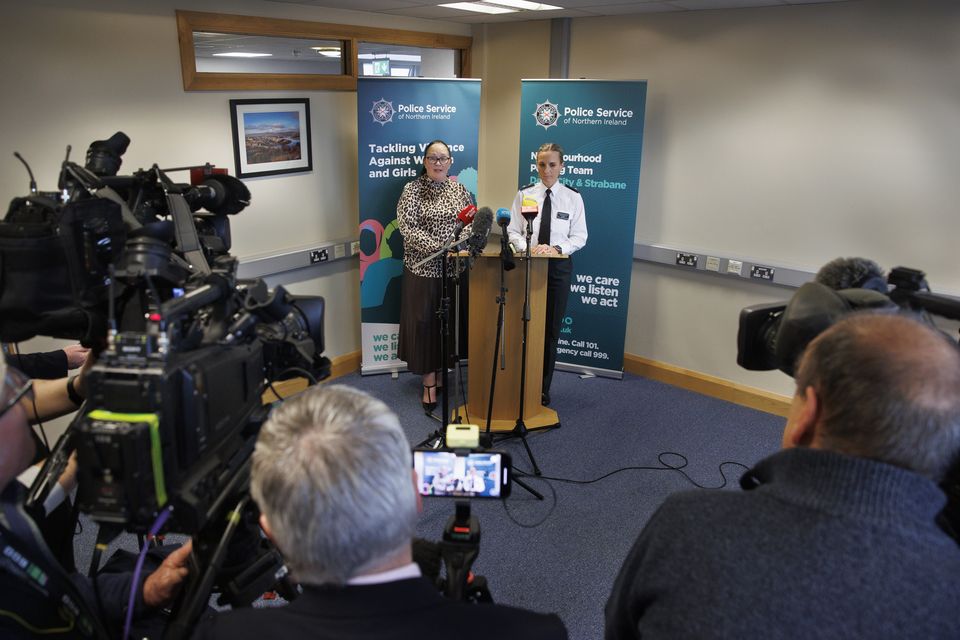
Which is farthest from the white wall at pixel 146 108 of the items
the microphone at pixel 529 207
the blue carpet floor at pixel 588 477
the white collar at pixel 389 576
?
the white collar at pixel 389 576

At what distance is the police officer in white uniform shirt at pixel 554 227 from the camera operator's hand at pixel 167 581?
9.73 ft

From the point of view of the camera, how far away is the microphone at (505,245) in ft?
10.2

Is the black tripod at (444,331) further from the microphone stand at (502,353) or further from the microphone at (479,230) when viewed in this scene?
the microphone stand at (502,353)

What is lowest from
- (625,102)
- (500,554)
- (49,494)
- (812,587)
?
(500,554)

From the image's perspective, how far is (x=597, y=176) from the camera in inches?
180

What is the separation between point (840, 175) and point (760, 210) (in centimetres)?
49

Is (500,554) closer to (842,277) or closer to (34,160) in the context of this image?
(842,277)

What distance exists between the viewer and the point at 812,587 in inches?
35.1

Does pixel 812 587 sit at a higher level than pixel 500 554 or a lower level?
higher

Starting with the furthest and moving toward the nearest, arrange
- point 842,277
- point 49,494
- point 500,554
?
point 500,554 < point 842,277 < point 49,494

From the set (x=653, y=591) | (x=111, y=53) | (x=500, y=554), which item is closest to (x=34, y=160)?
(x=111, y=53)

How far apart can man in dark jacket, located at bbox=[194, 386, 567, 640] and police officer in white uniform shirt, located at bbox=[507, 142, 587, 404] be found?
3301 mm

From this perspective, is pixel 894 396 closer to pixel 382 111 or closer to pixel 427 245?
pixel 427 245

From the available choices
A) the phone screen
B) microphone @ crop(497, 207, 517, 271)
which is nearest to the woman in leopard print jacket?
microphone @ crop(497, 207, 517, 271)
